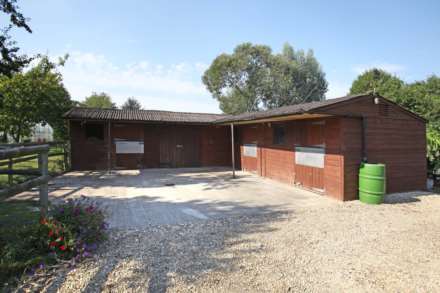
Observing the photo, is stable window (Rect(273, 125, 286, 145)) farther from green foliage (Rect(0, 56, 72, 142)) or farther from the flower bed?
green foliage (Rect(0, 56, 72, 142))

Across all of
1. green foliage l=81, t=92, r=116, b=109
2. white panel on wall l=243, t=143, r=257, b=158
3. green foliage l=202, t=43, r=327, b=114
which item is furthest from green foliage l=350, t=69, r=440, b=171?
green foliage l=81, t=92, r=116, b=109

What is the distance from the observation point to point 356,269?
2639 mm

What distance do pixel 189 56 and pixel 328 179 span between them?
9.81 meters

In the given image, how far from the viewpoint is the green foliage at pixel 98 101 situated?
32975mm

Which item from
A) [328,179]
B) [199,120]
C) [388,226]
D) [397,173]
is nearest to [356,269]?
[388,226]

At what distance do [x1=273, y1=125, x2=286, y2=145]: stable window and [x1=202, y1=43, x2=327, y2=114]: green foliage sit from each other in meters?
21.2

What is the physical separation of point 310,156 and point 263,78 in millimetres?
23799

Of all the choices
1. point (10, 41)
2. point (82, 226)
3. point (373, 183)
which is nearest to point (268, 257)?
point (82, 226)

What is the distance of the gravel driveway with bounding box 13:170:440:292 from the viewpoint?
2.31m

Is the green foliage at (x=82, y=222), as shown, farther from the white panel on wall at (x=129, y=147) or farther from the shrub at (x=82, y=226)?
the white panel on wall at (x=129, y=147)

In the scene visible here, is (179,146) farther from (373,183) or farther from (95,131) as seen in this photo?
(373,183)

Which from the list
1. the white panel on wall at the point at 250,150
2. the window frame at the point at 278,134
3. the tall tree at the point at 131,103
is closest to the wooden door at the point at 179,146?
the white panel on wall at the point at 250,150

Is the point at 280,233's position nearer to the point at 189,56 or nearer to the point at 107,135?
the point at 107,135

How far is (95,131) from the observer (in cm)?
1076
